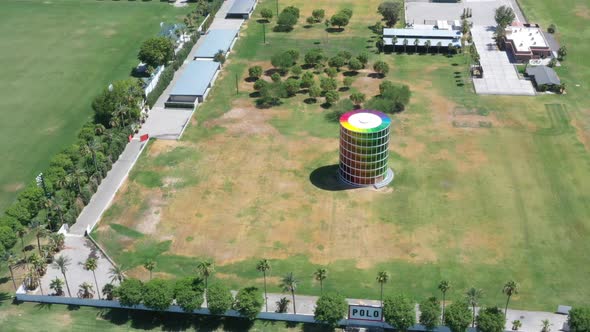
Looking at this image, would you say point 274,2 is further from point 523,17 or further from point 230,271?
point 230,271

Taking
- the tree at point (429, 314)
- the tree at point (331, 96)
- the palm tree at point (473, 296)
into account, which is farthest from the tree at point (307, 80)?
the palm tree at point (473, 296)

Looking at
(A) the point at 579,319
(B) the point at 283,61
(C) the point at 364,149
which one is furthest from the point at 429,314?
(B) the point at 283,61

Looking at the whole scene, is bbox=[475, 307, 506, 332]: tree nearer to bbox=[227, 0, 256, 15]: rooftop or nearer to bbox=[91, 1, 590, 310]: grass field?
bbox=[91, 1, 590, 310]: grass field

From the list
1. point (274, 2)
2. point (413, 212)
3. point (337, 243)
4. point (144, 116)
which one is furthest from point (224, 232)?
point (274, 2)

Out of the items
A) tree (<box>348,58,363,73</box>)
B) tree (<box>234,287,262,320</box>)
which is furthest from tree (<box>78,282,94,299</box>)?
tree (<box>348,58,363,73</box>)

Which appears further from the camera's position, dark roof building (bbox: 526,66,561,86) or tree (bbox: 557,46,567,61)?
tree (bbox: 557,46,567,61)
